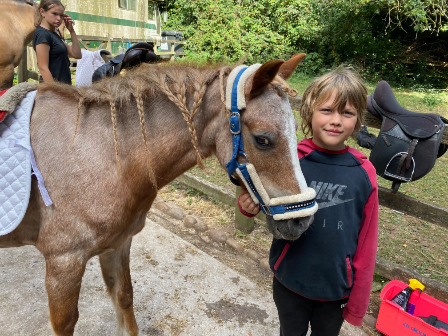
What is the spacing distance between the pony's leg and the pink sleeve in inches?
54.2

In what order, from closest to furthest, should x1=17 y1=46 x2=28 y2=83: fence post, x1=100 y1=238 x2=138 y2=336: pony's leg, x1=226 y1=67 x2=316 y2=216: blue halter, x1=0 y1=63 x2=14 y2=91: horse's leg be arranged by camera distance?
x1=226 y1=67 x2=316 y2=216: blue halter < x1=100 y1=238 x2=138 y2=336: pony's leg < x1=0 y1=63 x2=14 y2=91: horse's leg < x1=17 y1=46 x2=28 y2=83: fence post

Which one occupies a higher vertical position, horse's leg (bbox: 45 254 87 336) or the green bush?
the green bush

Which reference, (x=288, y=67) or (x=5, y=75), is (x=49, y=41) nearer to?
(x=5, y=75)

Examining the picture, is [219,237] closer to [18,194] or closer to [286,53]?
[18,194]

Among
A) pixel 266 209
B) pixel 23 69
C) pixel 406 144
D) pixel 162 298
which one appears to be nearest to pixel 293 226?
pixel 266 209

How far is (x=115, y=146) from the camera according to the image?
1.45 metres

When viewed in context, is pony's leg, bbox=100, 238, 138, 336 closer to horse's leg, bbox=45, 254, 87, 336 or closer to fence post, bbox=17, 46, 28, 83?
horse's leg, bbox=45, 254, 87, 336

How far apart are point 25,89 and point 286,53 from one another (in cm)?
1381

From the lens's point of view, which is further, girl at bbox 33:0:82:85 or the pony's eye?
girl at bbox 33:0:82:85

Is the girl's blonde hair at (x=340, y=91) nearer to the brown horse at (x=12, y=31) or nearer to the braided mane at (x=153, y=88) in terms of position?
the braided mane at (x=153, y=88)

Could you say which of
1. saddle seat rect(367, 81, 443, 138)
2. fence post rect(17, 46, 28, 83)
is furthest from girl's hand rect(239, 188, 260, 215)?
fence post rect(17, 46, 28, 83)

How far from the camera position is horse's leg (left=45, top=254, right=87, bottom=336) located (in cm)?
148

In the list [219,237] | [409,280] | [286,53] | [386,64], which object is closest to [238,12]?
[286,53]

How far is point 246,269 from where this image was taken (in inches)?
115
